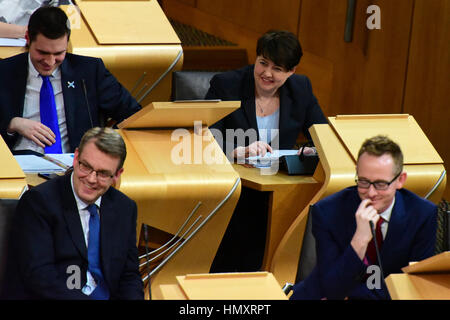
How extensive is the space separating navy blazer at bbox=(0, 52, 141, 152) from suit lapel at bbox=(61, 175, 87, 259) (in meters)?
1.23

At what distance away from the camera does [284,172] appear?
370cm

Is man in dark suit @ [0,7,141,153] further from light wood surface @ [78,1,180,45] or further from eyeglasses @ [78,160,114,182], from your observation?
eyeglasses @ [78,160,114,182]

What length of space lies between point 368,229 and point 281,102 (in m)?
1.64

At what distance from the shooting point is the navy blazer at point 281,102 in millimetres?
4031

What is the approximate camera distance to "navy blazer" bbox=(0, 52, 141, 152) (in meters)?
3.83

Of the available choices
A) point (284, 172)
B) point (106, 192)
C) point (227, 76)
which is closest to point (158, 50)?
point (227, 76)

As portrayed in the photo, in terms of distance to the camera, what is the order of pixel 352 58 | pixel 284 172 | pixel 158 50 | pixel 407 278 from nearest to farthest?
1. pixel 407 278
2. pixel 284 172
3. pixel 158 50
4. pixel 352 58

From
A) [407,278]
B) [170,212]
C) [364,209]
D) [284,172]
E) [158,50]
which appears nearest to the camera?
[407,278]

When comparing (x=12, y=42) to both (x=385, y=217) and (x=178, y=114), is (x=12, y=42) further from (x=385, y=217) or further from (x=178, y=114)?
(x=385, y=217)

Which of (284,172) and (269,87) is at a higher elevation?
(269,87)

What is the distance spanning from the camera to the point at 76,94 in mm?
3928

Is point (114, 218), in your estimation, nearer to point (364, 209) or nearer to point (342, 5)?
point (364, 209)

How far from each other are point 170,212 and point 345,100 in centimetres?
241

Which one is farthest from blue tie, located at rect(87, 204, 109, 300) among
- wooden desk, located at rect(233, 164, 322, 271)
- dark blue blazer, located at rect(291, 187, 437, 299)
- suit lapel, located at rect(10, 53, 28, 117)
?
suit lapel, located at rect(10, 53, 28, 117)
